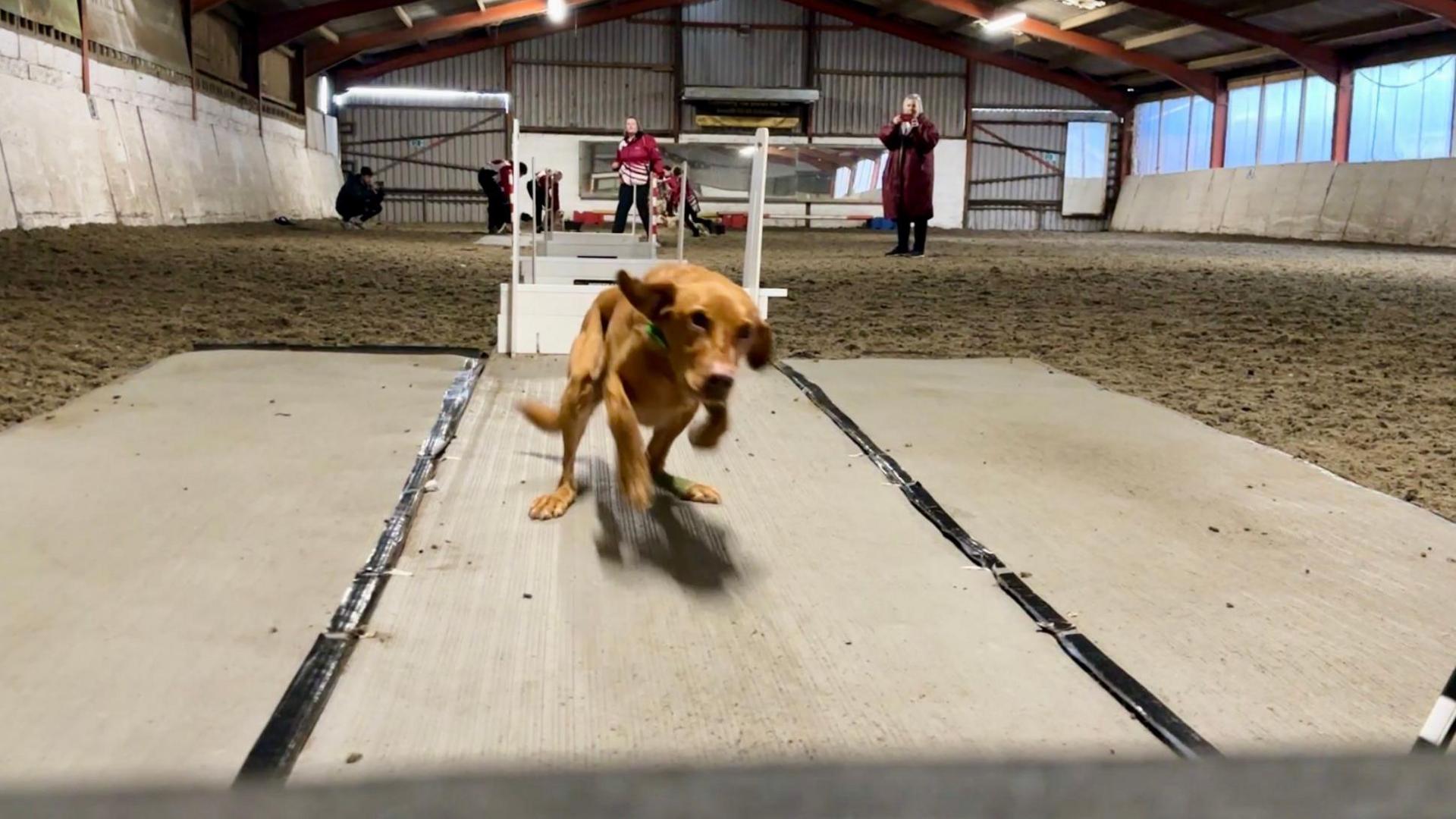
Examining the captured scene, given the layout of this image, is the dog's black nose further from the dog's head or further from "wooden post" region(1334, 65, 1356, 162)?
"wooden post" region(1334, 65, 1356, 162)

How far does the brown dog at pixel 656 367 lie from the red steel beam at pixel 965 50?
2620 cm

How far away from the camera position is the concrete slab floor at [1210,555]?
2066 mm

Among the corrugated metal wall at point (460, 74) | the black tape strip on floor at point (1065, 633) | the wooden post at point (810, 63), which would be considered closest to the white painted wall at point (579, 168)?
the wooden post at point (810, 63)

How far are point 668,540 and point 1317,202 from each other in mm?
20726

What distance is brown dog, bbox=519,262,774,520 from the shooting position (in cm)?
242

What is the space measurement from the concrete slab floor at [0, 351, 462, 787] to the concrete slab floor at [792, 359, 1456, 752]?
166 cm

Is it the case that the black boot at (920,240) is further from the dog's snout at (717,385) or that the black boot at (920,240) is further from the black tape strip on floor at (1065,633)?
the dog's snout at (717,385)

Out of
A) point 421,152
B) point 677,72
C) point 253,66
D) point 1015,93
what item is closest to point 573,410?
point 253,66

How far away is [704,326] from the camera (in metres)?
2.43

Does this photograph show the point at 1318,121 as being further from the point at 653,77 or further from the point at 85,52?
the point at 85,52

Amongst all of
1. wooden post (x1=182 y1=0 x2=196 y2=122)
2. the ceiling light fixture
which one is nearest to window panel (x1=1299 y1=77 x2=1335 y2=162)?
the ceiling light fixture

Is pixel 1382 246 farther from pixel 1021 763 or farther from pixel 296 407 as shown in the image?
pixel 1021 763

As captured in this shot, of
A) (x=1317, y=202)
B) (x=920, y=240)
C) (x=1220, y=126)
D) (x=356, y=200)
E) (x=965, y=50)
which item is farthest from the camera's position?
(x=965, y=50)

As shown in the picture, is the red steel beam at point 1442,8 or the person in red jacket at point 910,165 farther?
the red steel beam at point 1442,8
